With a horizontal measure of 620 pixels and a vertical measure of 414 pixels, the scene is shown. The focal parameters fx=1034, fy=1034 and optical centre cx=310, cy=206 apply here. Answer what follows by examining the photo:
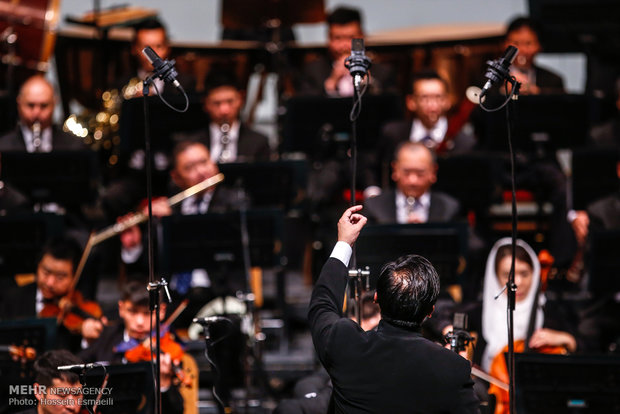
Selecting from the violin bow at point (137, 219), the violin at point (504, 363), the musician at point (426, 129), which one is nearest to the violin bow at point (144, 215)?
the violin bow at point (137, 219)

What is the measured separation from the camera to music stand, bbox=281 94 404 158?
6.58 m

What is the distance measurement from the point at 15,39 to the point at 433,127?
3.13 metres

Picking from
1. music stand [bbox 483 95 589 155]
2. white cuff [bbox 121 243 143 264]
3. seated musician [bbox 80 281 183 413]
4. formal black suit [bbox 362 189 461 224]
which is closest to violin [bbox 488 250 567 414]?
formal black suit [bbox 362 189 461 224]

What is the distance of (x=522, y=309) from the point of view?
18.1 feet

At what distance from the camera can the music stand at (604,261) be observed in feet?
18.5

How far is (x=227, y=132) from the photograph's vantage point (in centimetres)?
712

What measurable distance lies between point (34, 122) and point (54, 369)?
284 centimetres

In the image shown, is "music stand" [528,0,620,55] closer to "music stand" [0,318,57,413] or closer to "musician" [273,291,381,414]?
"musician" [273,291,381,414]

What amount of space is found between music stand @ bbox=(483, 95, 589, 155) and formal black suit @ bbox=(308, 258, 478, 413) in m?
3.34

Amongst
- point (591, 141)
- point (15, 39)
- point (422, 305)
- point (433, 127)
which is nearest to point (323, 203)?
point (433, 127)

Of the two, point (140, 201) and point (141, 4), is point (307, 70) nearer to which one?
point (140, 201)

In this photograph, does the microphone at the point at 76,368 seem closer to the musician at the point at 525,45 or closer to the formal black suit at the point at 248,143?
the formal black suit at the point at 248,143

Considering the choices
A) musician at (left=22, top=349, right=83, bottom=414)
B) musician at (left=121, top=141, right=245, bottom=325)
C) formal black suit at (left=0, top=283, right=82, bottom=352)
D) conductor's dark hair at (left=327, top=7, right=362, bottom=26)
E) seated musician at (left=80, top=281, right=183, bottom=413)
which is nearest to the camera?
musician at (left=22, top=349, right=83, bottom=414)

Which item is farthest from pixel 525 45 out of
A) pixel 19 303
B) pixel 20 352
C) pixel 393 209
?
pixel 20 352
